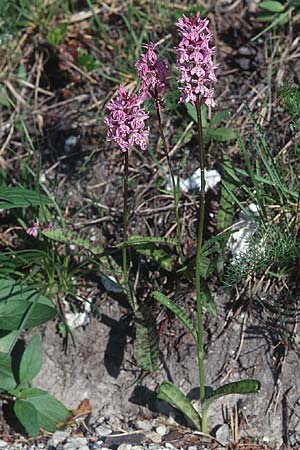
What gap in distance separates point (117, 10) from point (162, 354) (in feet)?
6.44

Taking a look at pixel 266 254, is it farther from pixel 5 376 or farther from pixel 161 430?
pixel 5 376

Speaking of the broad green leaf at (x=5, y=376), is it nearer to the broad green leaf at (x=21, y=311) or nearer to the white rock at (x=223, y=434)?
the broad green leaf at (x=21, y=311)

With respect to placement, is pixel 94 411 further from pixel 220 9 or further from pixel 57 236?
pixel 220 9

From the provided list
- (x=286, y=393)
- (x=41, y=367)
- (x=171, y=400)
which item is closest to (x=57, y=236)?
(x=41, y=367)

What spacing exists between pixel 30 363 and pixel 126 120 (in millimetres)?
1196

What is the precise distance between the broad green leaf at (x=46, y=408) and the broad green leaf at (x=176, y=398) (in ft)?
1.57

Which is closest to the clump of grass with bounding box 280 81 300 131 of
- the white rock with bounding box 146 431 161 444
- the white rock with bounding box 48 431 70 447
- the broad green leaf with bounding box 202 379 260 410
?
the broad green leaf with bounding box 202 379 260 410

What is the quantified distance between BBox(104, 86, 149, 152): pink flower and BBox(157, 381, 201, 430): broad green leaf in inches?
37.9

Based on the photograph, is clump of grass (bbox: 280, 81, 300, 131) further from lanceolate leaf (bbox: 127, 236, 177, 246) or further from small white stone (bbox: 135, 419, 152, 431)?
small white stone (bbox: 135, 419, 152, 431)

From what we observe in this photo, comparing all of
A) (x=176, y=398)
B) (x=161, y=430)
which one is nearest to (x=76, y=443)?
(x=161, y=430)

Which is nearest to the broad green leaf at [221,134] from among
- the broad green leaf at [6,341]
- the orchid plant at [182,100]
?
the orchid plant at [182,100]

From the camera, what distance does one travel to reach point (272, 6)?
3.55 metres

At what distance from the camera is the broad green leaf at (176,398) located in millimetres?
2688

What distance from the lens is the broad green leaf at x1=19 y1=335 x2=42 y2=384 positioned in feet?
9.64
